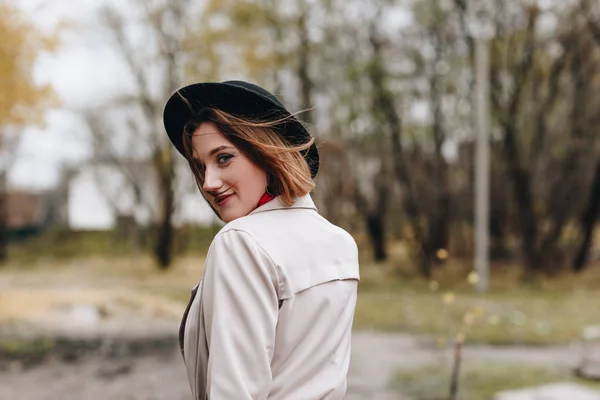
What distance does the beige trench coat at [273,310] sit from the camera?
108 cm

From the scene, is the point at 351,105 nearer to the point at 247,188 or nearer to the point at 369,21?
the point at 369,21

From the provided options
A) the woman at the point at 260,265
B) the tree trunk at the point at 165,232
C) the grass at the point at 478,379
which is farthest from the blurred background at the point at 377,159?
the woman at the point at 260,265

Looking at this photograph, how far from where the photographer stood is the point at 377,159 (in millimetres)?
15797

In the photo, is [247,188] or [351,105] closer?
[247,188]

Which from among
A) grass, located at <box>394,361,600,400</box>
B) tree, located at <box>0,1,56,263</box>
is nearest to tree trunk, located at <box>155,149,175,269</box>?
tree, located at <box>0,1,56,263</box>

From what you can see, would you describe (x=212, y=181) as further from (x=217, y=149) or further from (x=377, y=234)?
(x=377, y=234)

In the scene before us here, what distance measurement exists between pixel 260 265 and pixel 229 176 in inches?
8.6

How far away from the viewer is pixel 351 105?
15.2m

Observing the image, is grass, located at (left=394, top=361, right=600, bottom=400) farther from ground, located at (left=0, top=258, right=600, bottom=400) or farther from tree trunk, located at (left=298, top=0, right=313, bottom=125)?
tree trunk, located at (left=298, top=0, right=313, bottom=125)

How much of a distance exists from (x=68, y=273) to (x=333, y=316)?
51.4ft

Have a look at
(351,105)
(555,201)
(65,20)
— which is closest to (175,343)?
(65,20)

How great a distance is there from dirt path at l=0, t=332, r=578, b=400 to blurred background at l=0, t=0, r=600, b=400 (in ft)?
8.99

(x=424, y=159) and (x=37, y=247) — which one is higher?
(x=424, y=159)

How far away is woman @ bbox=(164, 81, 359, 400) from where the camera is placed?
42.9 inches
